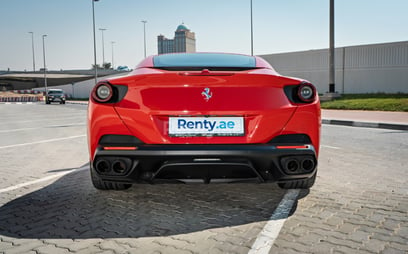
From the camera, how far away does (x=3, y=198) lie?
163 inches

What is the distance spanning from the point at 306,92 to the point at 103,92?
1742 mm

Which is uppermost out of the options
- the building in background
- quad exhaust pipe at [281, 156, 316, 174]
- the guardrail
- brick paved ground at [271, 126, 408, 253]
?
the building in background

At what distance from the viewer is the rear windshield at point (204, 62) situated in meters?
3.60

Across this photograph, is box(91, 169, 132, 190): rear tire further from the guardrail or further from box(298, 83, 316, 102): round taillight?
the guardrail

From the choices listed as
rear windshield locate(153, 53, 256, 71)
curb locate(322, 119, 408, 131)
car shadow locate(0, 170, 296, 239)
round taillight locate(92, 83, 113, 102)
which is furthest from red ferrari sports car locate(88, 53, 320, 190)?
curb locate(322, 119, 408, 131)

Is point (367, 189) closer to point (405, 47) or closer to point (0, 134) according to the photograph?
point (0, 134)

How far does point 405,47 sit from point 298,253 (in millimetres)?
25191

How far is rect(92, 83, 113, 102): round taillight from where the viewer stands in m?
3.40

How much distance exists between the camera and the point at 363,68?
86.7 feet

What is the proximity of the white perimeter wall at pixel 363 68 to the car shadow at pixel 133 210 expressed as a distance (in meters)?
23.3

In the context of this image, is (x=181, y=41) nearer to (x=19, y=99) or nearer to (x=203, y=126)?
(x=19, y=99)

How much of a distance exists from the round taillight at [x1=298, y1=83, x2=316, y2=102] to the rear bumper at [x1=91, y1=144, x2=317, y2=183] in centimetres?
42

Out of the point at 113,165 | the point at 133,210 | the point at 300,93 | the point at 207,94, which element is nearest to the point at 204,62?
the point at 207,94

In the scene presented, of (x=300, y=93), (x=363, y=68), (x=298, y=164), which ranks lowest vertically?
(x=298, y=164)
